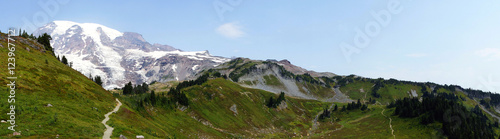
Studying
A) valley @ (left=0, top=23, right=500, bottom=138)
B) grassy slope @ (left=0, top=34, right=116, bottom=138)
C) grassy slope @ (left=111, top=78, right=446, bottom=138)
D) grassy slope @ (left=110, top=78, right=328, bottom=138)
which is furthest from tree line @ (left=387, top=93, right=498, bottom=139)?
grassy slope @ (left=0, top=34, right=116, bottom=138)

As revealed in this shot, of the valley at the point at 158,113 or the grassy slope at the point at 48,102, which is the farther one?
the valley at the point at 158,113

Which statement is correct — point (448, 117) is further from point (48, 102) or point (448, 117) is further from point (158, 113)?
point (48, 102)

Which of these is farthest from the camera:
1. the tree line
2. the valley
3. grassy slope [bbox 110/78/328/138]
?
the tree line

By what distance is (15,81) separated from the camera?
52125mm

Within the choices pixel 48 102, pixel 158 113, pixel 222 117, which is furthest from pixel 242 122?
pixel 48 102

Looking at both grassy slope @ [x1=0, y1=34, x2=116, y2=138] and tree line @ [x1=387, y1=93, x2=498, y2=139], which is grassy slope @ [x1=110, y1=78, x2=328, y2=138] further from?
tree line @ [x1=387, y1=93, x2=498, y2=139]

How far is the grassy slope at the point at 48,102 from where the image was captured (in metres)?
35.5

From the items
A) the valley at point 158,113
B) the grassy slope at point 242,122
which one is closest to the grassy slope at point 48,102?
the valley at point 158,113

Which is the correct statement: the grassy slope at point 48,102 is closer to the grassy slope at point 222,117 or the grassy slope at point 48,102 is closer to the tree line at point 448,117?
the grassy slope at point 222,117

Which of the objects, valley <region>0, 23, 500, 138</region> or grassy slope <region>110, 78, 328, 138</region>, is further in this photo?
grassy slope <region>110, 78, 328, 138</region>

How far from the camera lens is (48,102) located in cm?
4731

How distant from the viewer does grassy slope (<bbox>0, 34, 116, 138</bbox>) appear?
3550 centimetres

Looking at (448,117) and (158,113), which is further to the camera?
(448,117)

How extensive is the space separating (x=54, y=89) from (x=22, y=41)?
5331 cm
